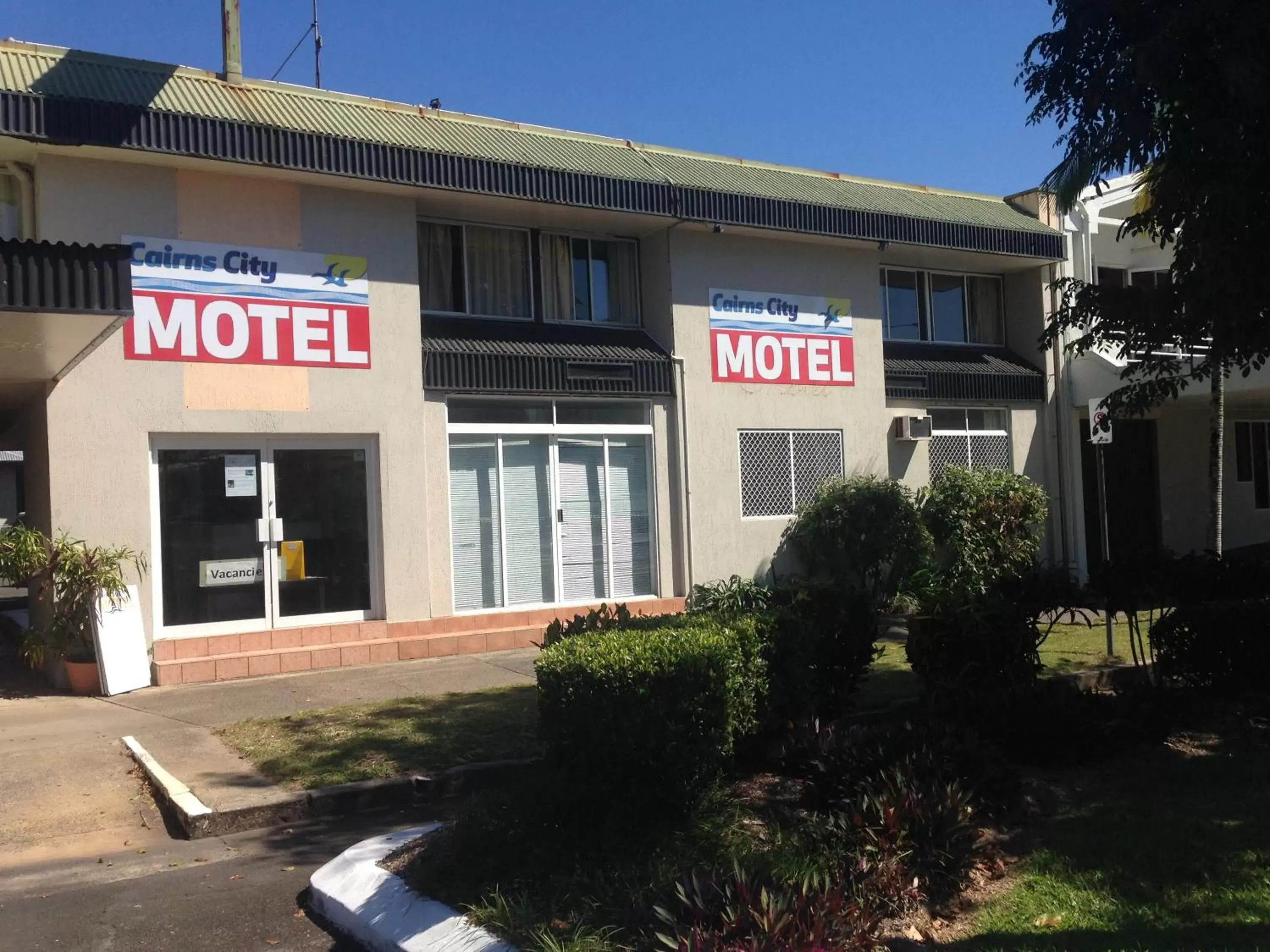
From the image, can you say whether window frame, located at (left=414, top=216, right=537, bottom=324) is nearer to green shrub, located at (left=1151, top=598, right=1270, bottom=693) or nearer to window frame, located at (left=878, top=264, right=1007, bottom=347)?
window frame, located at (left=878, top=264, right=1007, bottom=347)

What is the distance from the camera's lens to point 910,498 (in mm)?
15836

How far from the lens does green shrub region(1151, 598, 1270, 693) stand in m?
8.46

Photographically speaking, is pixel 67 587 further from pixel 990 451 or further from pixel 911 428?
pixel 990 451

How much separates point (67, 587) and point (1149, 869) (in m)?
9.36

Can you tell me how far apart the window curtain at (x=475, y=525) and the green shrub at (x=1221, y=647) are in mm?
7507

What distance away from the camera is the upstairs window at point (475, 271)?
1377cm

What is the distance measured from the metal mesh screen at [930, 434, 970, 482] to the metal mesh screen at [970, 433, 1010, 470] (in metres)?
0.12

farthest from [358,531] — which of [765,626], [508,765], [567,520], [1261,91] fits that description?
[1261,91]

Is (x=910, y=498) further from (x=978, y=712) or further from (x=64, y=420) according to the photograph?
(x=64, y=420)

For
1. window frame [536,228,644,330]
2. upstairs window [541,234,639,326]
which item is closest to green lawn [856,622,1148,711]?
window frame [536,228,644,330]

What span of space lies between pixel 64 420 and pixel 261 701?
3430mm

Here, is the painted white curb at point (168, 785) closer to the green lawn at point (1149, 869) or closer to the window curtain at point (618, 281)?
the green lawn at point (1149, 869)

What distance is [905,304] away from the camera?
18016mm

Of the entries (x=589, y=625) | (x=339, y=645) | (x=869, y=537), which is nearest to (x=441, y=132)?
(x=339, y=645)
